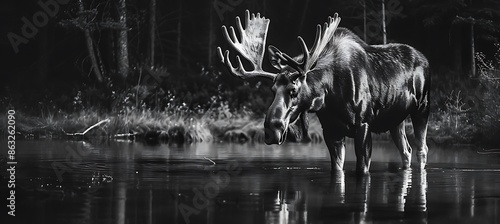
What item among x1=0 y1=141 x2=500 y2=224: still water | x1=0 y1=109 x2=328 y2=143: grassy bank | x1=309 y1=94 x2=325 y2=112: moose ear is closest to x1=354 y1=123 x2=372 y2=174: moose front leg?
x1=0 y1=141 x2=500 y2=224: still water

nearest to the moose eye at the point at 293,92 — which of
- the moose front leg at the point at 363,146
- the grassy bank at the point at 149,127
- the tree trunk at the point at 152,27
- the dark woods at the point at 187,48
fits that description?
the moose front leg at the point at 363,146

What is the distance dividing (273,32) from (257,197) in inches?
1521

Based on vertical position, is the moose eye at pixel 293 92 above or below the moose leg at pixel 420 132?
above

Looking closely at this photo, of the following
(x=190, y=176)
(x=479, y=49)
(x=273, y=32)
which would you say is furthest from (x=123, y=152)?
(x=273, y=32)

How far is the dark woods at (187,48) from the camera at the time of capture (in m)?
38.8

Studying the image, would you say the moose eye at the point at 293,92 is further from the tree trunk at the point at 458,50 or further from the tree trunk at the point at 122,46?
the tree trunk at the point at 122,46

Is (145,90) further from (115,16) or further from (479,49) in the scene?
(479,49)

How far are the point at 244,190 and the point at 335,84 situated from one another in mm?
3713

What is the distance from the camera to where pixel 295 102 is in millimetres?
16359

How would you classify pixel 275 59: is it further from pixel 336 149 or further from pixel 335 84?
pixel 336 149

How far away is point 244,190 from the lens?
554 inches

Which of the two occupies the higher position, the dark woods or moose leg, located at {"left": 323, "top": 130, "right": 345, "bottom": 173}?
the dark woods

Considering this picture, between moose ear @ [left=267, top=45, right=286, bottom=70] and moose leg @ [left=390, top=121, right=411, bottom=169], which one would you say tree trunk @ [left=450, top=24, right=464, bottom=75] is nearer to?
moose leg @ [left=390, top=121, right=411, bottom=169]

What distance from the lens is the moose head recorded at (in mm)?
15836
